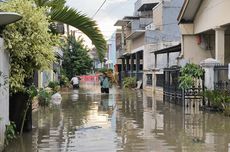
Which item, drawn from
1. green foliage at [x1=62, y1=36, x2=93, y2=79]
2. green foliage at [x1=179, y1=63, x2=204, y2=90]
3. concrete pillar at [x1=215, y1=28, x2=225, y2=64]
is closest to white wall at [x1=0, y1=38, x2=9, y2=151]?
green foliage at [x1=179, y1=63, x2=204, y2=90]

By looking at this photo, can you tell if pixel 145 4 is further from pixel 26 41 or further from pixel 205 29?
pixel 26 41

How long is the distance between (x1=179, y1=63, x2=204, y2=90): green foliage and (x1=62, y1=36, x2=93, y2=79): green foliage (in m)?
33.8

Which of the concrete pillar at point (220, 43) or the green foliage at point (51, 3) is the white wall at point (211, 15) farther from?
the green foliage at point (51, 3)

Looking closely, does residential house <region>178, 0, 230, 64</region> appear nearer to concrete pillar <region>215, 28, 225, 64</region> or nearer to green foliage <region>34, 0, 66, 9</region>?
concrete pillar <region>215, 28, 225, 64</region>

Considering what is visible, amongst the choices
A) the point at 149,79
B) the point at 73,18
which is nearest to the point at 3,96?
the point at 73,18

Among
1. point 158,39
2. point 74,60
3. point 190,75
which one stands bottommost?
point 190,75

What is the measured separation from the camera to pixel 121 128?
44.2 feet

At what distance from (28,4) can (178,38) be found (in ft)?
103

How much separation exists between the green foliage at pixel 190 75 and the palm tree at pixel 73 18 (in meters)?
7.48

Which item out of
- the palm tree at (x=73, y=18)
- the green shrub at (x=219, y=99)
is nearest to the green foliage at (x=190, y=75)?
the green shrub at (x=219, y=99)

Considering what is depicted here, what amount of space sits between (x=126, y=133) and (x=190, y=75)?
8.53 meters

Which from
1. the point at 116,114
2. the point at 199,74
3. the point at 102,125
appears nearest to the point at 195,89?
the point at 199,74

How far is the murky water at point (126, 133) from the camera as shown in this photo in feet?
33.7

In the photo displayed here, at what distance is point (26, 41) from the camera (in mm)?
10773
